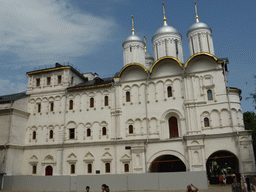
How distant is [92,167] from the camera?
87.2 feet

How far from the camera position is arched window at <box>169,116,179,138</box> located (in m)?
25.4

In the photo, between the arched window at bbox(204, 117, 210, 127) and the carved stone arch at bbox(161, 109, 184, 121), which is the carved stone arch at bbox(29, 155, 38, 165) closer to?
the carved stone arch at bbox(161, 109, 184, 121)

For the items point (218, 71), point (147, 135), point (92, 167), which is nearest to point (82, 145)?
point (92, 167)

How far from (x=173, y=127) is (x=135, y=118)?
3978 mm

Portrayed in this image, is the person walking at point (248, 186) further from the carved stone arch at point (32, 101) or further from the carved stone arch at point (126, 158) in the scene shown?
the carved stone arch at point (32, 101)

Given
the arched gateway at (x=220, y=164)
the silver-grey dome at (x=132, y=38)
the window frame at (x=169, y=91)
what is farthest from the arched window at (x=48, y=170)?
the silver-grey dome at (x=132, y=38)

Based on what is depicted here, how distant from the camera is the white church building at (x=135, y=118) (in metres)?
24.0

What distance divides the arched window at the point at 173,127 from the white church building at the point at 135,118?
10cm

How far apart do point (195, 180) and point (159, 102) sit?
361 inches

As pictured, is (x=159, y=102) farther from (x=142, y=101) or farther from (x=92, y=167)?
(x=92, y=167)

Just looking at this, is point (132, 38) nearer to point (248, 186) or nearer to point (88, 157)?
point (88, 157)

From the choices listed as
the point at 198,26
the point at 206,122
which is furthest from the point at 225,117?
the point at 198,26

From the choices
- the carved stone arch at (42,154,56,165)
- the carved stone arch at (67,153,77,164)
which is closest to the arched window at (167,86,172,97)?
the carved stone arch at (67,153,77,164)

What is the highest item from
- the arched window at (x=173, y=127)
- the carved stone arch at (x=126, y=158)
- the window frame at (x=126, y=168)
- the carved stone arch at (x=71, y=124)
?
the carved stone arch at (x=71, y=124)
